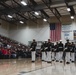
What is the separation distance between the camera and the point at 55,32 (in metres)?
27.0

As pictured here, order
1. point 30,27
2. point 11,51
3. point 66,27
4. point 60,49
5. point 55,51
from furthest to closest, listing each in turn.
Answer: point 30,27, point 66,27, point 11,51, point 55,51, point 60,49

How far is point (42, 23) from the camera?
93.8 ft

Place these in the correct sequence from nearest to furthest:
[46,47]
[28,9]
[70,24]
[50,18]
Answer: [46,47] < [28,9] < [70,24] < [50,18]

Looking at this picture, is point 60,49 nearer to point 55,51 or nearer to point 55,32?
point 55,51

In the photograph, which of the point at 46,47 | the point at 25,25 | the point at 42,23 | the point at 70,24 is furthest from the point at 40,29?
the point at 46,47

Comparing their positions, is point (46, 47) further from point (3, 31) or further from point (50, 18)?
point (3, 31)

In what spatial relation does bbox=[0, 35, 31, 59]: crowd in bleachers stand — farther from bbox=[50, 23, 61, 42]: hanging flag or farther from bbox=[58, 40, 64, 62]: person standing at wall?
bbox=[58, 40, 64, 62]: person standing at wall

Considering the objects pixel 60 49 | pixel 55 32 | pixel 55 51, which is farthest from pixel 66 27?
pixel 60 49

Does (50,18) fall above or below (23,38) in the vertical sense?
above

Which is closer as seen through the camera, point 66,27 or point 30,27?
point 66,27

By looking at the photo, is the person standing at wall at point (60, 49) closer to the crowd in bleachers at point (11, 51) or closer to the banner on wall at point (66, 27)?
the crowd in bleachers at point (11, 51)

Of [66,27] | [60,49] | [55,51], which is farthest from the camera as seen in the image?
[66,27]

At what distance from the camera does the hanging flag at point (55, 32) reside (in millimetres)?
26663

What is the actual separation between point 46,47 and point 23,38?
16.0 m
